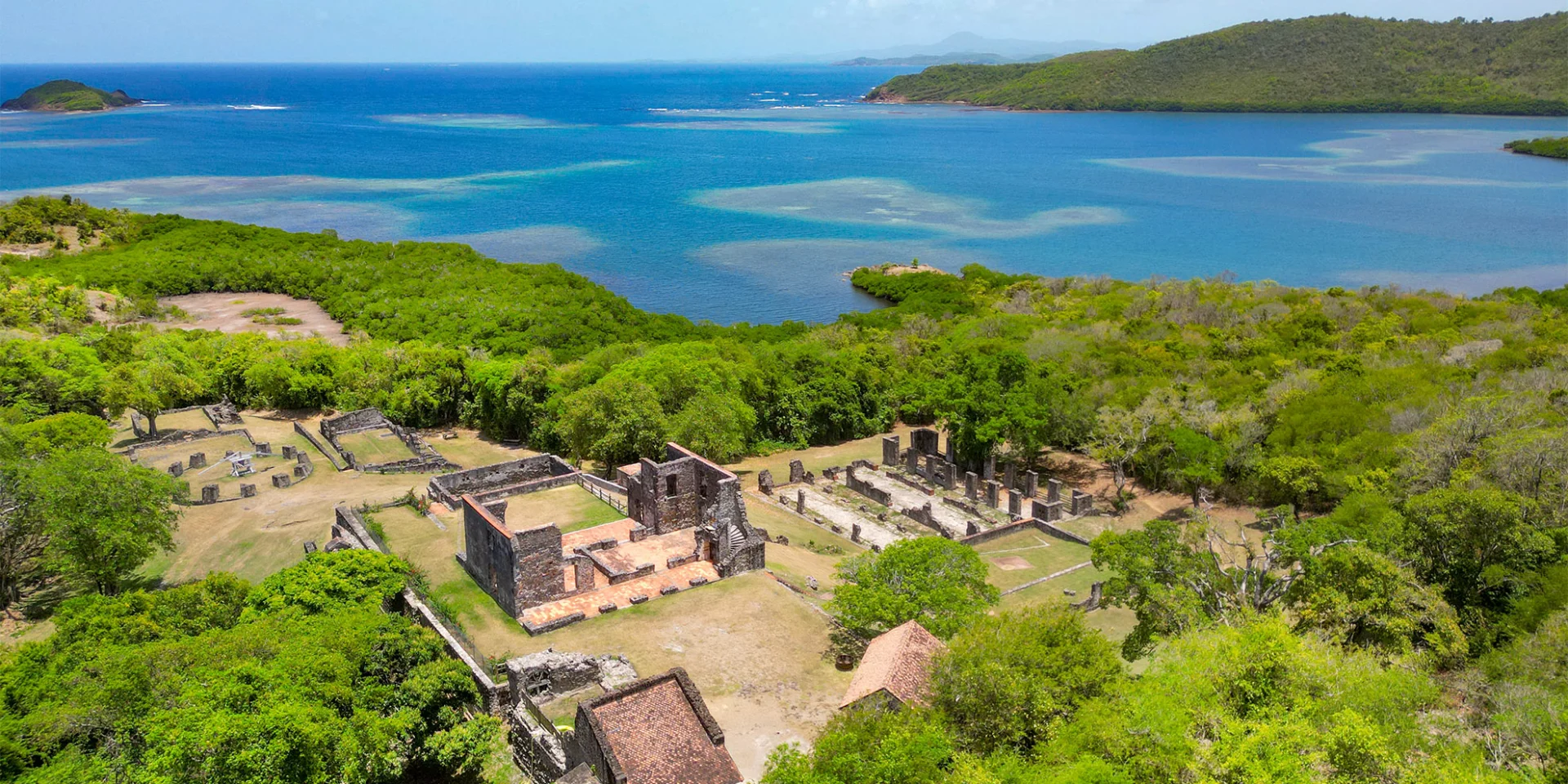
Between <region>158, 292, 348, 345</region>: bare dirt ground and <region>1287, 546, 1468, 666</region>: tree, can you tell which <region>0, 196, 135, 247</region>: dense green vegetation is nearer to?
<region>158, 292, 348, 345</region>: bare dirt ground

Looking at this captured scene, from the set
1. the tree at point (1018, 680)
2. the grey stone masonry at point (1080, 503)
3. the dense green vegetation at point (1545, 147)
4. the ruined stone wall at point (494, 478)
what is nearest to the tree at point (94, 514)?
the ruined stone wall at point (494, 478)

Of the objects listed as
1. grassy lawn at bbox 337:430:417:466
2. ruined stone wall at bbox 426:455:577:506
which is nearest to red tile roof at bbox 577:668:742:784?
ruined stone wall at bbox 426:455:577:506

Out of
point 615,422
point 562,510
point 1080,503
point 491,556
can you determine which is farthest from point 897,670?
point 615,422

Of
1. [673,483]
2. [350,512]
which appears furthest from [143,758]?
[673,483]

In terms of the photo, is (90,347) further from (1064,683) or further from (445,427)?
(1064,683)

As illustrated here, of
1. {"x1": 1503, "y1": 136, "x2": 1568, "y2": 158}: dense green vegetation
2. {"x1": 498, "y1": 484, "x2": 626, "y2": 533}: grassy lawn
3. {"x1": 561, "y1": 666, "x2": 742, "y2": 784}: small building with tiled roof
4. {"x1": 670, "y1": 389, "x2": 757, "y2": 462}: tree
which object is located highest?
{"x1": 1503, "y1": 136, "x2": 1568, "y2": 158}: dense green vegetation

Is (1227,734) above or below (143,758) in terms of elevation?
above

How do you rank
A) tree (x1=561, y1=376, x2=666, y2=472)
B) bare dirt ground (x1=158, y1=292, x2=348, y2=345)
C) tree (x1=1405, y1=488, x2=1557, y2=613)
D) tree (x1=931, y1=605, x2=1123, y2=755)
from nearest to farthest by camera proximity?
1. tree (x1=931, y1=605, x2=1123, y2=755)
2. tree (x1=1405, y1=488, x2=1557, y2=613)
3. tree (x1=561, y1=376, x2=666, y2=472)
4. bare dirt ground (x1=158, y1=292, x2=348, y2=345)
